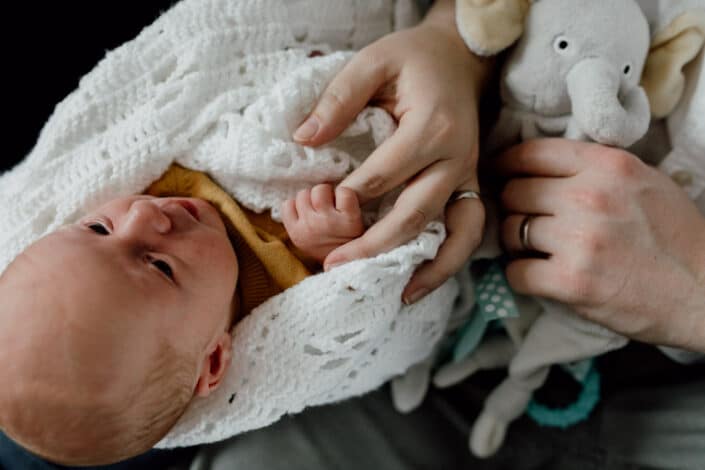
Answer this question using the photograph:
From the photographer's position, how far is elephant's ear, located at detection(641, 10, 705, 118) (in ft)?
2.72

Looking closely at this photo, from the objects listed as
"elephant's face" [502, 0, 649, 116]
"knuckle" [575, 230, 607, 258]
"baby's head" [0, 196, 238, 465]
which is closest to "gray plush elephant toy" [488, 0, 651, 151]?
"elephant's face" [502, 0, 649, 116]

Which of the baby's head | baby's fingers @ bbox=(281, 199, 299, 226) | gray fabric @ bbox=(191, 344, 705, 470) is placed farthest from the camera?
gray fabric @ bbox=(191, 344, 705, 470)

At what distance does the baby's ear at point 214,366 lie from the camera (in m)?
0.76

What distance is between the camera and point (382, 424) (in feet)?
3.51

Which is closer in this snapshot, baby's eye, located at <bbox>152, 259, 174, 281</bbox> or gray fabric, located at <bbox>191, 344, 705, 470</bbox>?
baby's eye, located at <bbox>152, 259, 174, 281</bbox>

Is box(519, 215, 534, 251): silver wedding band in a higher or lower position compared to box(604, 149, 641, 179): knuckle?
lower

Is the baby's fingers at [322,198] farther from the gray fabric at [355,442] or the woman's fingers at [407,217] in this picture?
the gray fabric at [355,442]

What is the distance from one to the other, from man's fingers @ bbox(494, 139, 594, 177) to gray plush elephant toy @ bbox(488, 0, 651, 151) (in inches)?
1.0

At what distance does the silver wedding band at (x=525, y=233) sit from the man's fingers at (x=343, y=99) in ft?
0.85

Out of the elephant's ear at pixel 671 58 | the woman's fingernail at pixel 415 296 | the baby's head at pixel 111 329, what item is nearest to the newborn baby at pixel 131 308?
the baby's head at pixel 111 329

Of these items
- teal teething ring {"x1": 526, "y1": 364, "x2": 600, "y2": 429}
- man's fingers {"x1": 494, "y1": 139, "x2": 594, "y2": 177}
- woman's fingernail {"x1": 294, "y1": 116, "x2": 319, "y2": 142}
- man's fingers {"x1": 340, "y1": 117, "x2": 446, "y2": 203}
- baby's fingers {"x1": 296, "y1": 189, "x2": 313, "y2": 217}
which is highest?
woman's fingernail {"x1": 294, "y1": 116, "x2": 319, "y2": 142}

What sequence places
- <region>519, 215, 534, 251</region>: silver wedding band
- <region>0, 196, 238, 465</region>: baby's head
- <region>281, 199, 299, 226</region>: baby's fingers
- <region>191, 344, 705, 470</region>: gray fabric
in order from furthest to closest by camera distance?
<region>191, 344, 705, 470</region>: gray fabric, <region>519, 215, 534, 251</region>: silver wedding band, <region>281, 199, 299, 226</region>: baby's fingers, <region>0, 196, 238, 465</region>: baby's head

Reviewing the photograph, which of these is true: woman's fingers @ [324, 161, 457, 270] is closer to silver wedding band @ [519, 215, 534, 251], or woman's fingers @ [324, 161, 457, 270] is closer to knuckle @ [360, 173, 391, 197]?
knuckle @ [360, 173, 391, 197]

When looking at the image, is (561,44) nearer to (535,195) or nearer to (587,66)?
(587,66)
